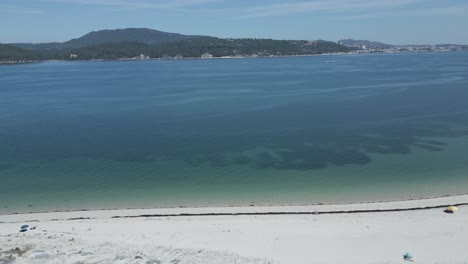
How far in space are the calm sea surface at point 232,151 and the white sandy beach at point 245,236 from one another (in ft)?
7.81

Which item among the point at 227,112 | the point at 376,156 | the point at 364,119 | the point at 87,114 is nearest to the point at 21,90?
the point at 87,114

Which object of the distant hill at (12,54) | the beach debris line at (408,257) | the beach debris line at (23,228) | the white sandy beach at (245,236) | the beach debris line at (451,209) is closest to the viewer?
the beach debris line at (408,257)

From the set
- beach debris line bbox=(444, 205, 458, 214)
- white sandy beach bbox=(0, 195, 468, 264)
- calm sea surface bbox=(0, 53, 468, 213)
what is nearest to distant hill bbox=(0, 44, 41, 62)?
calm sea surface bbox=(0, 53, 468, 213)

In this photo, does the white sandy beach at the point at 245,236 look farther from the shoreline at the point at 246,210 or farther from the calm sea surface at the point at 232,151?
the calm sea surface at the point at 232,151

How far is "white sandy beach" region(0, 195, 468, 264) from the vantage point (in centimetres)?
1628

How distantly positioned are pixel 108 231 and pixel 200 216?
4.28 metres

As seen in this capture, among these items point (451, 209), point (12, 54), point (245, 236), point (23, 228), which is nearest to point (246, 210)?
point (245, 236)

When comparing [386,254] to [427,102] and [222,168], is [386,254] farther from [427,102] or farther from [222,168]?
[427,102]

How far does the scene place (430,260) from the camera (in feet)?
52.1

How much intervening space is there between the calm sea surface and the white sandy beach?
2381 millimetres

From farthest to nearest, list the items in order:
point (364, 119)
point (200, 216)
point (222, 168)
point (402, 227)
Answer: point (364, 119) → point (222, 168) → point (200, 216) → point (402, 227)

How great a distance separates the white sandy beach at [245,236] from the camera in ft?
53.4

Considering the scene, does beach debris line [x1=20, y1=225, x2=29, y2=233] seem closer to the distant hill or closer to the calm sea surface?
the calm sea surface

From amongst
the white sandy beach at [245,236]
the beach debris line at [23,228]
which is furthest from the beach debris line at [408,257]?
the beach debris line at [23,228]
